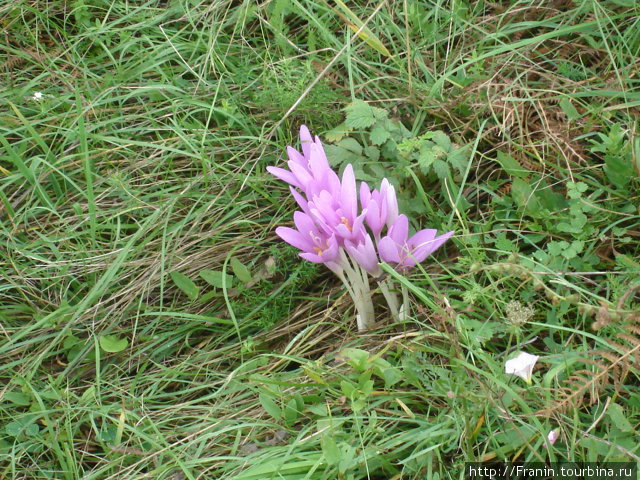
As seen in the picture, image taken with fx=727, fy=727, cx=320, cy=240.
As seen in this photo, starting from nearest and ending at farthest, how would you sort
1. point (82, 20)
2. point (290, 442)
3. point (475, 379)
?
point (475, 379) < point (290, 442) < point (82, 20)

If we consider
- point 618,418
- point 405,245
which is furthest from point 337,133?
point 618,418

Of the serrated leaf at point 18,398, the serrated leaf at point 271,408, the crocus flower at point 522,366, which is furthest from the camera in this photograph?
the serrated leaf at point 18,398

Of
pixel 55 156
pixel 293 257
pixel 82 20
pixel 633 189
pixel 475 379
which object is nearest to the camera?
pixel 475 379

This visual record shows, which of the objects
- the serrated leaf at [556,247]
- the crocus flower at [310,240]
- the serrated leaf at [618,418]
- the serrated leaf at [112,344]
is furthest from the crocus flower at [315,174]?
the serrated leaf at [618,418]

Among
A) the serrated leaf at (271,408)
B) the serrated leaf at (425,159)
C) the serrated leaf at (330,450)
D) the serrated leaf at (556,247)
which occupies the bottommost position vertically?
the serrated leaf at (271,408)

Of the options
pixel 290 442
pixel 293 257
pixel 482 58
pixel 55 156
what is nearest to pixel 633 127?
pixel 482 58

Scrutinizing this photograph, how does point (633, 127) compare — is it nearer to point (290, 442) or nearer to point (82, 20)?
point (290, 442)

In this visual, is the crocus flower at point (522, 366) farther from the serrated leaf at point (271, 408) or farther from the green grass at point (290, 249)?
the serrated leaf at point (271, 408)
